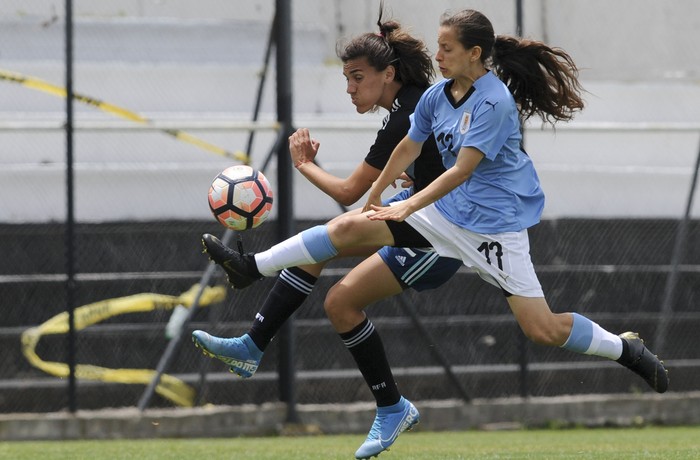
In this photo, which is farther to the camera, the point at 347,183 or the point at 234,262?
the point at 347,183

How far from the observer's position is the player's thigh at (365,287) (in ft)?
22.9

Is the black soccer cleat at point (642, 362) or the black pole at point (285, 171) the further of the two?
the black pole at point (285, 171)

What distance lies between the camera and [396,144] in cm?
715

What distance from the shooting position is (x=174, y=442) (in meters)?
9.80

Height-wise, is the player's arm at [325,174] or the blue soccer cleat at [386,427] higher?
the player's arm at [325,174]

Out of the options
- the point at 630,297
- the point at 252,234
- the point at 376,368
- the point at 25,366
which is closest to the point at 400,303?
the point at 252,234

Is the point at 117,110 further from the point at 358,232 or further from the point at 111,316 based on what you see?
the point at 358,232

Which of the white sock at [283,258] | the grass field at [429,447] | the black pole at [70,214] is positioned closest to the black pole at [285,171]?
the grass field at [429,447]

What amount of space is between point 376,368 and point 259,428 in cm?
363

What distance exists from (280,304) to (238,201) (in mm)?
597

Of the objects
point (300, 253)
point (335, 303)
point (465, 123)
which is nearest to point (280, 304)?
point (335, 303)

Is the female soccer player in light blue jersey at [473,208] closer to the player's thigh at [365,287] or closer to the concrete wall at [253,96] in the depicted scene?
the player's thigh at [365,287]

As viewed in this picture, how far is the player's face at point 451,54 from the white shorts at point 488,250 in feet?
2.44

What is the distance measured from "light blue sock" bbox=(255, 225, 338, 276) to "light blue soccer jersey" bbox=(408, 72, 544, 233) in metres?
0.62
